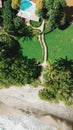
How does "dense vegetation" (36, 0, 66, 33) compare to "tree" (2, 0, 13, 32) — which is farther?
"tree" (2, 0, 13, 32)

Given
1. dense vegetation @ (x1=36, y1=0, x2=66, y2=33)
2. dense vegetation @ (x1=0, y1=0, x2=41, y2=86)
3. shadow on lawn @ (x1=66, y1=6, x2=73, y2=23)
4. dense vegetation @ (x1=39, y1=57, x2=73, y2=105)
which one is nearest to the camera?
dense vegetation @ (x1=39, y1=57, x2=73, y2=105)

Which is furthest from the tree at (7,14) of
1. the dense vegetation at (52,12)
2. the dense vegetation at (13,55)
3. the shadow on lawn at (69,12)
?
the shadow on lawn at (69,12)

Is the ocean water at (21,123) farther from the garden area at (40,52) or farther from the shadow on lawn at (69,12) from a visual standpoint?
the shadow on lawn at (69,12)

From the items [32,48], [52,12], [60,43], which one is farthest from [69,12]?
[32,48]

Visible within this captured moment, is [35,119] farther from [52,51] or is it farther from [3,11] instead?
[3,11]

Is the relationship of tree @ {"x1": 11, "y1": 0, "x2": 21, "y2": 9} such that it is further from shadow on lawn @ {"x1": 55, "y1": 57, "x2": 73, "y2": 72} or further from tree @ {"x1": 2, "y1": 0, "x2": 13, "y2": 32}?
shadow on lawn @ {"x1": 55, "y1": 57, "x2": 73, "y2": 72}

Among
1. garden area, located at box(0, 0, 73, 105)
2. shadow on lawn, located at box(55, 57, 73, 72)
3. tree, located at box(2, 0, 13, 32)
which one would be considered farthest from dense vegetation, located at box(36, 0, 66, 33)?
shadow on lawn, located at box(55, 57, 73, 72)
